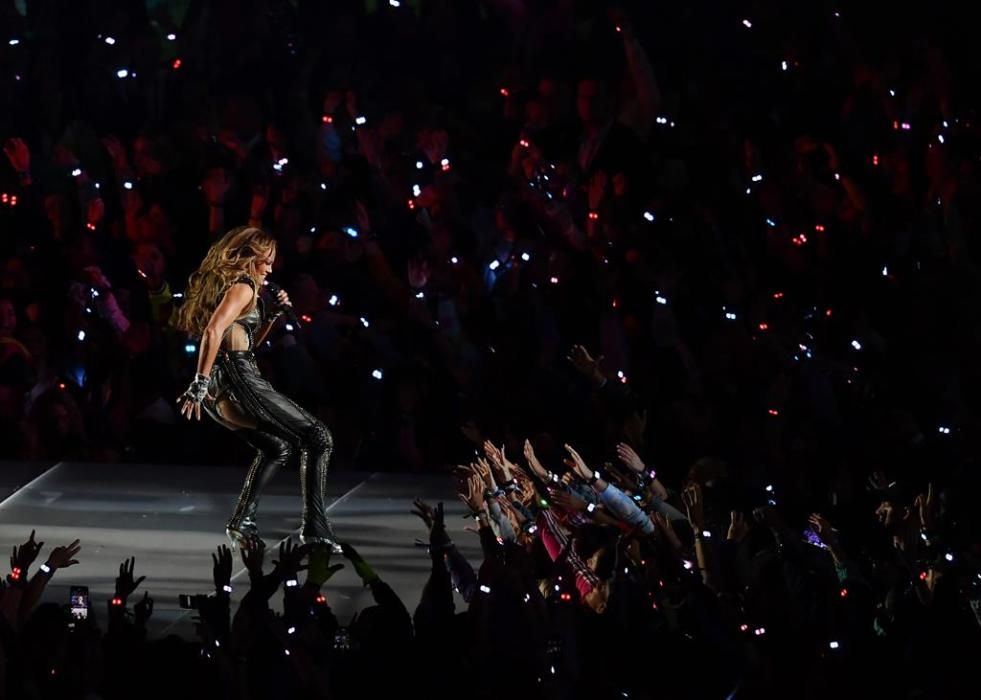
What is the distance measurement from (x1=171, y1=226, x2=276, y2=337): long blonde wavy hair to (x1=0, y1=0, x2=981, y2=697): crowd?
3.88 feet

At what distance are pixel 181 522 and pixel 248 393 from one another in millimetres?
1151

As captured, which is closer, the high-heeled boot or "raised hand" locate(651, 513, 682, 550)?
"raised hand" locate(651, 513, 682, 550)

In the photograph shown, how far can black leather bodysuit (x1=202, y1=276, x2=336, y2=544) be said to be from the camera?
7.11 m

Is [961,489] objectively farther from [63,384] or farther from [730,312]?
[63,384]

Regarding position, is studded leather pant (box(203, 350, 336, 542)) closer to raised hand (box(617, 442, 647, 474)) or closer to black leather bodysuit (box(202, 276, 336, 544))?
black leather bodysuit (box(202, 276, 336, 544))

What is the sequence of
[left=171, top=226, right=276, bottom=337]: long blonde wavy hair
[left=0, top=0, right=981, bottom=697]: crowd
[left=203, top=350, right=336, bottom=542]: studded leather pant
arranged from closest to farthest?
[left=171, top=226, right=276, bottom=337]: long blonde wavy hair → [left=203, top=350, right=336, bottom=542]: studded leather pant → [left=0, top=0, right=981, bottom=697]: crowd

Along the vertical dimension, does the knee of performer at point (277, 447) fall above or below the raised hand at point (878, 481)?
above

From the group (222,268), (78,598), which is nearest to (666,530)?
(78,598)

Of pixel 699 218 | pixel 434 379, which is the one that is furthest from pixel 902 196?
pixel 434 379

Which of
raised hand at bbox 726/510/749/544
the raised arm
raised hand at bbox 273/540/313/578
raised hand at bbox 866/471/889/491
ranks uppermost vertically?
the raised arm

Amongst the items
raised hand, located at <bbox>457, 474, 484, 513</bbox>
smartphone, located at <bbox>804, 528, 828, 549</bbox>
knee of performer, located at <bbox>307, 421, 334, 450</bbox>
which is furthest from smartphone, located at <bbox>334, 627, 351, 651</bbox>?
knee of performer, located at <bbox>307, 421, 334, 450</bbox>

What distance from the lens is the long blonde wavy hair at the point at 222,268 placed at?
23.0 ft

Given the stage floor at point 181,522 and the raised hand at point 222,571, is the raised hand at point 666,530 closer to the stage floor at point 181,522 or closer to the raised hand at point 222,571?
the stage floor at point 181,522

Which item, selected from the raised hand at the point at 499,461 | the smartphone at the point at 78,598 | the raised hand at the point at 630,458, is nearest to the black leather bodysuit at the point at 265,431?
the raised hand at the point at 499,461
